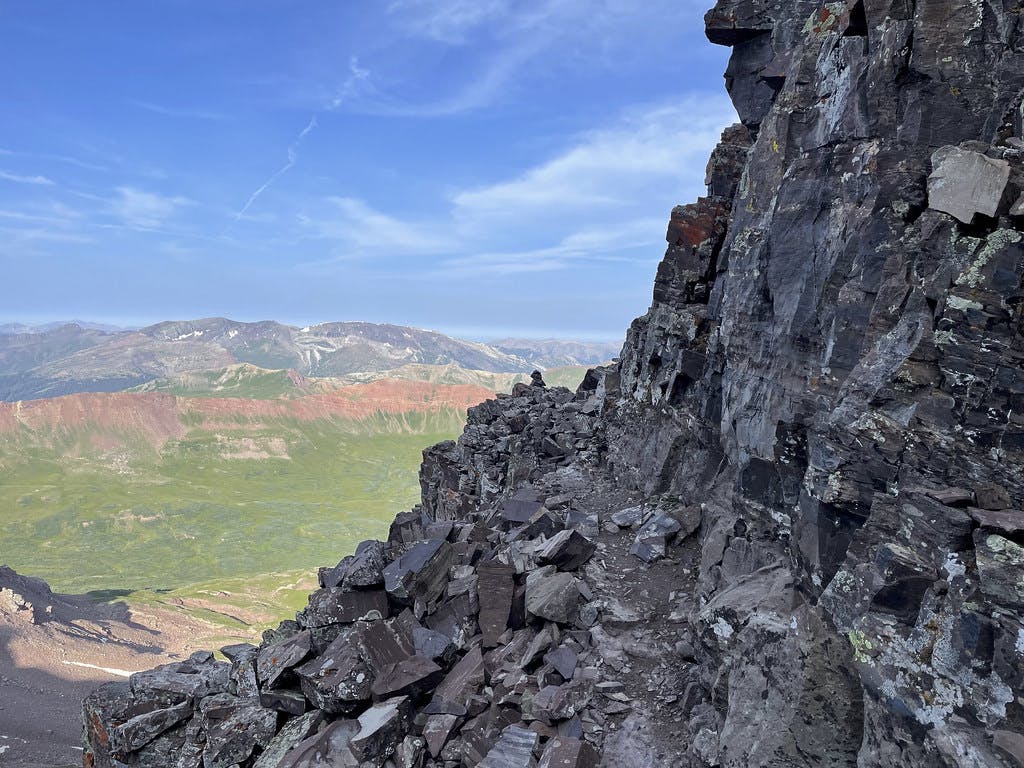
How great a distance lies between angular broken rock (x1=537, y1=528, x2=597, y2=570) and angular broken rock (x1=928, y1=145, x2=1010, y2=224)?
551 inches

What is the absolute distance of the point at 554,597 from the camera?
687 inches

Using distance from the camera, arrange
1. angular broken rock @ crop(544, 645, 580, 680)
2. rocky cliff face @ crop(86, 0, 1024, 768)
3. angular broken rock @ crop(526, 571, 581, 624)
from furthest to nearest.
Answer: angular broken rock @ crop(526, 571, 581, 624)
angular broken rock @ crop(544, 645, 580, 680)
rocky cliff face @ crop(86, 0, 1024, 768)

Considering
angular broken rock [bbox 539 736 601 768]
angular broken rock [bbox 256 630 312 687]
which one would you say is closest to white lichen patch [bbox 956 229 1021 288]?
angular broken rock [bbox 539 736 601 768]

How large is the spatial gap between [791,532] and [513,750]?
852 centimetres

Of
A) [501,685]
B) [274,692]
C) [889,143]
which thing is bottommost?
[274,692]

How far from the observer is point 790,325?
677 inches

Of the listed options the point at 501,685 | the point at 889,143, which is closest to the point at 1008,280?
the point at 889,143

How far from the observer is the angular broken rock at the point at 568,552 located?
19531mm

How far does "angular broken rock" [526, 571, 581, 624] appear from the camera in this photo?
17094 millimetres

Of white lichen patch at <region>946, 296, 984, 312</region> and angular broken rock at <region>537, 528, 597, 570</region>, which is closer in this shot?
white lichen patch at <region>946, 296, 984, 312</region>

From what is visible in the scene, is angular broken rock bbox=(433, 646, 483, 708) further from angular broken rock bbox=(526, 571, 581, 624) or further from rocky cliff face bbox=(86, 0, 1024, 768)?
angular broken rock bbox=(526, 571, 581, 624)

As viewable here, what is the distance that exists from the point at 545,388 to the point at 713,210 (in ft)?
96.9

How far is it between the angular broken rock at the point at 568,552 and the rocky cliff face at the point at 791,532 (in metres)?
0.08

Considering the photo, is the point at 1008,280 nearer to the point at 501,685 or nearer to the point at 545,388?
the point at 501,685
